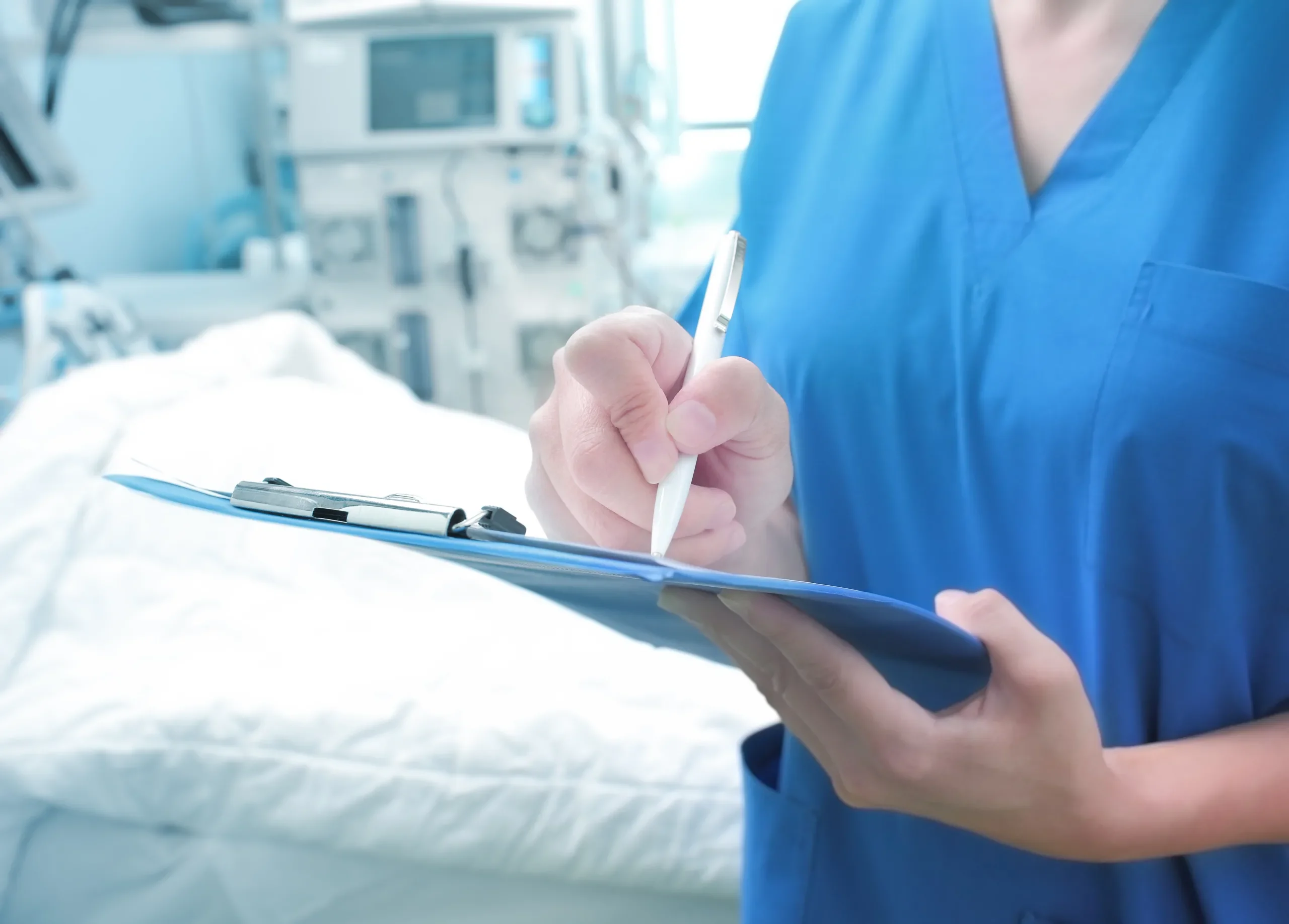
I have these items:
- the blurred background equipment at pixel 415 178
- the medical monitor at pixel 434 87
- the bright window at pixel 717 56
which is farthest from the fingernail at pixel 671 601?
the bright window at pixel 717 56

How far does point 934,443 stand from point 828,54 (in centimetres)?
26

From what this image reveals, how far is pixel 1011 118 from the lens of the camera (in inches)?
21.6

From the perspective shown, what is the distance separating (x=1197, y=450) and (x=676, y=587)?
0.22 metres

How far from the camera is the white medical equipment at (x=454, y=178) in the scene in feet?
6.09

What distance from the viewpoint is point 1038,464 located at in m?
0.46

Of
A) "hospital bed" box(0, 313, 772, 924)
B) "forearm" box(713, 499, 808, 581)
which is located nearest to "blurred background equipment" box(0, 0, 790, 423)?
"hospital bed" box(0, 313, 772, 924)

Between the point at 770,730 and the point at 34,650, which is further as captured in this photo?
the point at 34,650

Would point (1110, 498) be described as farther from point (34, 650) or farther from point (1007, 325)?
point (34, 650)

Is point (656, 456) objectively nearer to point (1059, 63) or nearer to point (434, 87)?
point (1059, 63)

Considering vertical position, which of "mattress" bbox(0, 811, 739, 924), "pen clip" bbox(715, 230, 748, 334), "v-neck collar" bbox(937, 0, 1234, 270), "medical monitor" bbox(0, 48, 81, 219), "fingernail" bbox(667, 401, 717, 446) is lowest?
"mattress" bbox(0, 811, 739, 924)

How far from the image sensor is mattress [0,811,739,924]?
76 cm

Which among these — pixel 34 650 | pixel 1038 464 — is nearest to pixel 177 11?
pixel 34 650

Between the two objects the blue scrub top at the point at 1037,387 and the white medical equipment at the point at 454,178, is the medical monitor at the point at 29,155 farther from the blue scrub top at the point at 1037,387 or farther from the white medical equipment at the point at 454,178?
the blue scrub top at the point at 1037,387

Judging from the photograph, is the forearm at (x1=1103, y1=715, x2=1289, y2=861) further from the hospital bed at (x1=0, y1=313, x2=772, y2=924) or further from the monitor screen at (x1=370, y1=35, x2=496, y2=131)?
the monitor screen at (x1=370, y1=35, x2=496, y2=131)
